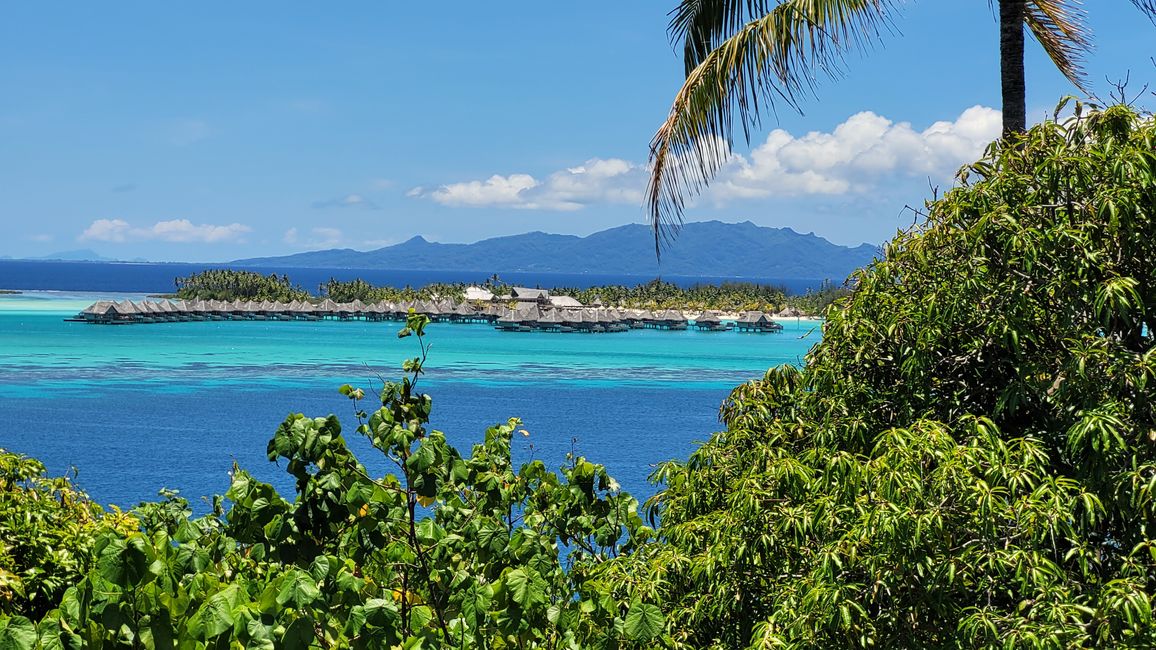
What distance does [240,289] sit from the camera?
322 ft

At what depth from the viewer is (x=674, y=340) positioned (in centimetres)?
7944

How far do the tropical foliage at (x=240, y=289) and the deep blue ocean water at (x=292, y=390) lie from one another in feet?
38.5

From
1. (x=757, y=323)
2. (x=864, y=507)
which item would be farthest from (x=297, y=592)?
(x=757, y=323)

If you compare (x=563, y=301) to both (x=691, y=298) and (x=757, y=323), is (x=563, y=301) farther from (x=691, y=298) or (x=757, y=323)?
(x=757, y=323)

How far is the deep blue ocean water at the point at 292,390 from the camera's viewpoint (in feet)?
94.4

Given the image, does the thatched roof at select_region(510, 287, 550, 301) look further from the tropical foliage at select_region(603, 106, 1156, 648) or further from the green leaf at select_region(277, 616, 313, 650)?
the green leaf at select_region(277, 616, 313, 650)

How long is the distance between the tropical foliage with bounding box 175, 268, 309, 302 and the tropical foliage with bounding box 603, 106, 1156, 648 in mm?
94394

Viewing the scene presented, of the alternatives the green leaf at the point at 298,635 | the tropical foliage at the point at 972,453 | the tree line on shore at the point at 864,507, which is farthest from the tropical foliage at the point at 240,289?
the green leaf at the point at 298,635

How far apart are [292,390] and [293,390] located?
4cm

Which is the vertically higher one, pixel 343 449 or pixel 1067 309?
pixel 1067 309

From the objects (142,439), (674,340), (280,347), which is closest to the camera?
(142,439)

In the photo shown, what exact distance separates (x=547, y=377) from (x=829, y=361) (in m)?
47.4

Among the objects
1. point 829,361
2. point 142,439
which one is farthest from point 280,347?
point 829,361

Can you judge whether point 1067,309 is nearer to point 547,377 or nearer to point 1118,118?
point 1118,118
